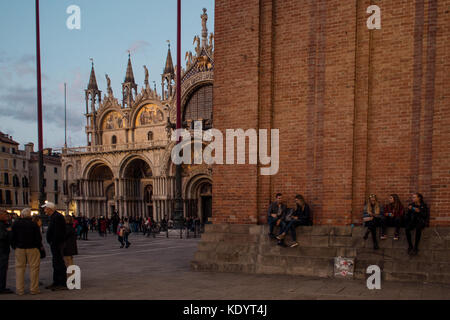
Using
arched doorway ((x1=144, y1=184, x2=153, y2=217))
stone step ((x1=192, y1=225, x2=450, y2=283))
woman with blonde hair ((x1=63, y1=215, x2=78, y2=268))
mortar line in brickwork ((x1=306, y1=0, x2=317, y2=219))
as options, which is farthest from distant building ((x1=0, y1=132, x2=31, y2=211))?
mortar line in brickwork ((x1=306, y1=0, x2=317, y2=219))

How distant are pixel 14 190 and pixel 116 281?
2318 inches

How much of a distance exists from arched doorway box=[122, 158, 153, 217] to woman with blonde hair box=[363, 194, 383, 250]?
3786cm

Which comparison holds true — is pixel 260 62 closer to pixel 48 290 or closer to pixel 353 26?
pixel 353 26

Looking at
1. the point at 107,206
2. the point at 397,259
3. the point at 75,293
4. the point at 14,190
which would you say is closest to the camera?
the point at 75,293

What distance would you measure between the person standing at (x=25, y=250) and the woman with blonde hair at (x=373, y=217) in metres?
6.71

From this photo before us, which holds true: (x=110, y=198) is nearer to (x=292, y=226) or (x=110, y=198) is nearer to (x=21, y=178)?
(x=21, y=178)

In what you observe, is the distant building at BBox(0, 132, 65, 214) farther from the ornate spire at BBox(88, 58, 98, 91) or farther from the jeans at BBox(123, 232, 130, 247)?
the jeans at BBox(123, 232, 130, 247)

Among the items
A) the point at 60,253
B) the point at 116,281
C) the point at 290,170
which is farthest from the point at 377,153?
the point at 60,253

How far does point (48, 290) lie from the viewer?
7.39 meters

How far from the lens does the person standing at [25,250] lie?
22.8 ft

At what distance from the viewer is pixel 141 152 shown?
1647 inches

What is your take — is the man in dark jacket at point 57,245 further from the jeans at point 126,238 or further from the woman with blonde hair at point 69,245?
the jeans at point 126,238

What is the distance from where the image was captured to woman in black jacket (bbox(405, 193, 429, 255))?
7316 mm

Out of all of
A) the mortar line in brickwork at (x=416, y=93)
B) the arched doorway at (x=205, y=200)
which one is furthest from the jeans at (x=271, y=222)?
the arched doorway at (x=205, y=200)
